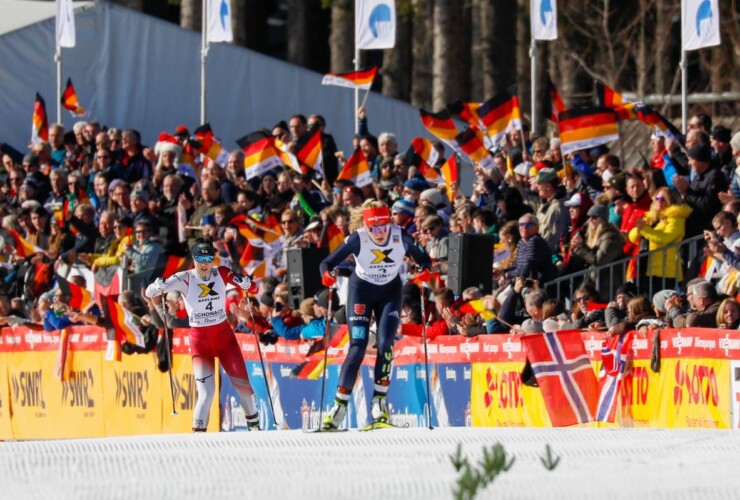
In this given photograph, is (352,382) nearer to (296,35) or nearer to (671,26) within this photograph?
(296,35)

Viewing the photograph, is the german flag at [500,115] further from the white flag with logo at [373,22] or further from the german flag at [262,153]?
the white flag with logo at [373,22]

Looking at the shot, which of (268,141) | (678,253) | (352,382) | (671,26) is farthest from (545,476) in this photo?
(671,26)

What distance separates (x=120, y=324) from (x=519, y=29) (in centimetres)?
1713

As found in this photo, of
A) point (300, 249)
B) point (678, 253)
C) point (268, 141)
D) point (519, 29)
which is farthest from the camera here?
point (519, 29)

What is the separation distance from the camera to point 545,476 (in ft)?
33.3

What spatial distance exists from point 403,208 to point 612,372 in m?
4.57

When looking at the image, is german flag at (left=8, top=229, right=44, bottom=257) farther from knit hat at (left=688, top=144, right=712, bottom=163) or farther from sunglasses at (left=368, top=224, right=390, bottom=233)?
knit hat at (left=688, top=144, right=712, bottom=163)

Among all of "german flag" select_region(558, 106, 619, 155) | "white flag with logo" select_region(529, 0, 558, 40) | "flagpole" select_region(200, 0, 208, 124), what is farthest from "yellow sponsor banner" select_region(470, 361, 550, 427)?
"flagpole" select_region(200, 0, 208, 124)

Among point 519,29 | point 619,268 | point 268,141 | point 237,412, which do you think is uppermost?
point 519,29

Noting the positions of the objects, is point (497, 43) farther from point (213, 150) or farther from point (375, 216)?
point (375, 216)

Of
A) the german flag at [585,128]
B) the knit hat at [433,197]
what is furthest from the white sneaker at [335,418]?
the german flag at [585,128]

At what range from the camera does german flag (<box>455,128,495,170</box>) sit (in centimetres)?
1933

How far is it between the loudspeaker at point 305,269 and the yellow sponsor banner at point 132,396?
2057 mm

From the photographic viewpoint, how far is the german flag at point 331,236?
1873 centimetres
